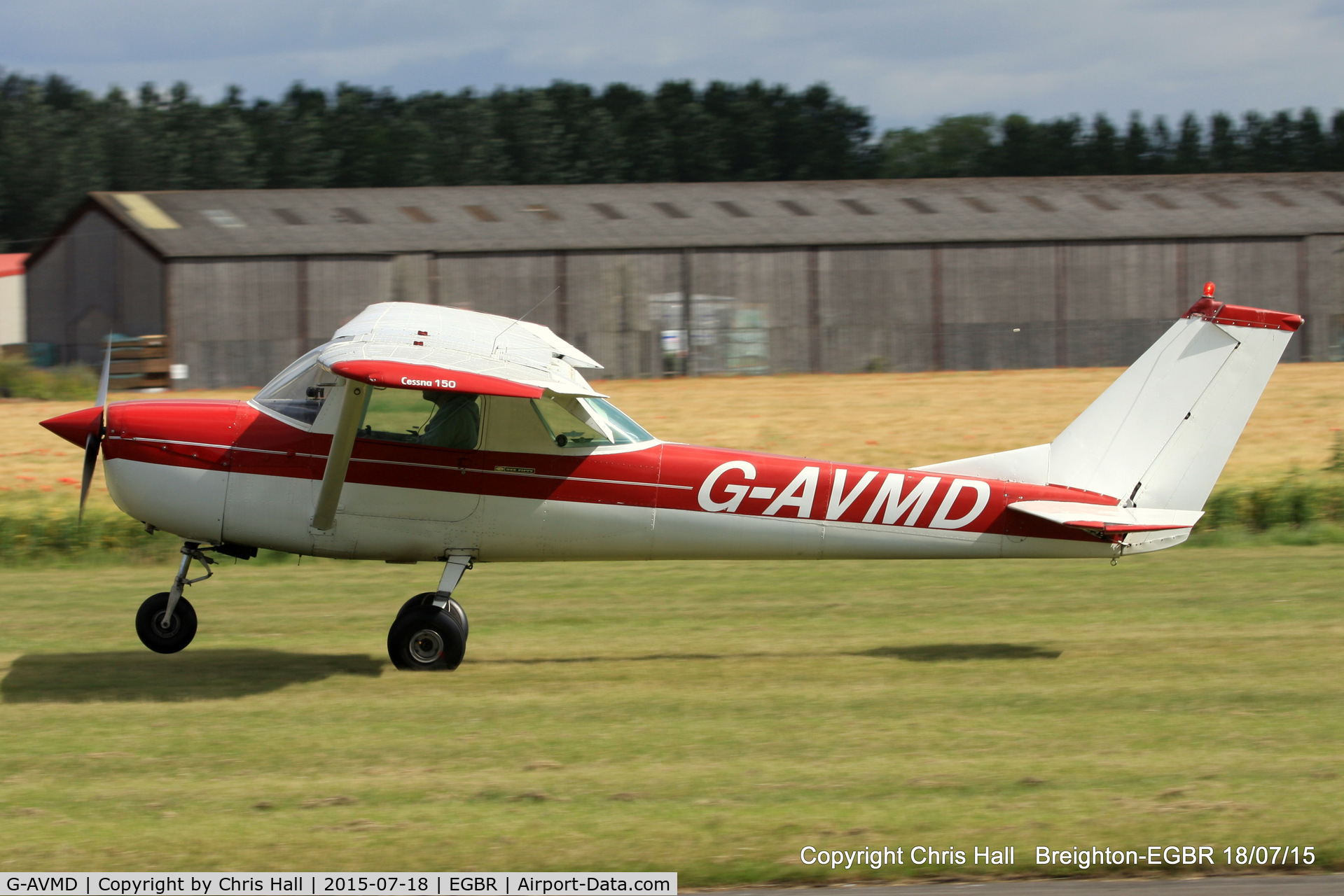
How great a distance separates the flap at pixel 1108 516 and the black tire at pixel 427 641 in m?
3.94

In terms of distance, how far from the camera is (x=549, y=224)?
42.0 m

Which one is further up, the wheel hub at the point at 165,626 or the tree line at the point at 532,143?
the tree line at the point at 532,143

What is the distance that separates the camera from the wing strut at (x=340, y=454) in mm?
7953

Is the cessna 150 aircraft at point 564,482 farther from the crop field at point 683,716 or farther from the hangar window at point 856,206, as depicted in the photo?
the hangar window at point 856,206

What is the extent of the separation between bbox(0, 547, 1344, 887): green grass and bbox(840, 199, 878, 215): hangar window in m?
33.0

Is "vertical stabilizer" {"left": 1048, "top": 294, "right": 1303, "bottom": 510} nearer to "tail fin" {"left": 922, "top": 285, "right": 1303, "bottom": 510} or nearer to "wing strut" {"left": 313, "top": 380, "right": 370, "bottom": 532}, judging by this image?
"tail fin" {"left": 922, "top": 285, "right": 1303, "bottom": 510}

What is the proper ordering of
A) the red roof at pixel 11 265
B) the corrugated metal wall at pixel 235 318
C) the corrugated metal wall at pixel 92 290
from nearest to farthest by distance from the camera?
the corrugated metal wall at pixel 235 318, the corrugated metal wall at pixel 92 290, the red roof at pixel 11 265

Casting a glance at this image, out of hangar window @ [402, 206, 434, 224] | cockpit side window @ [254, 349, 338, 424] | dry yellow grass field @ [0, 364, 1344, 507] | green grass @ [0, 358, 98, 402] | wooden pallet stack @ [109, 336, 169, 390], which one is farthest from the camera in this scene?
hangar window @ [402, 206, 434, 224]

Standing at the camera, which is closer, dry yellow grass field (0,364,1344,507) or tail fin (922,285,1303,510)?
tail fin (922,285,1303,510)

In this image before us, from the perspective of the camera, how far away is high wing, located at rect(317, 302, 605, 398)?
7.45 metres

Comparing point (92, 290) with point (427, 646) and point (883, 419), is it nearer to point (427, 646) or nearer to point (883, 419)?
point (883, 419)

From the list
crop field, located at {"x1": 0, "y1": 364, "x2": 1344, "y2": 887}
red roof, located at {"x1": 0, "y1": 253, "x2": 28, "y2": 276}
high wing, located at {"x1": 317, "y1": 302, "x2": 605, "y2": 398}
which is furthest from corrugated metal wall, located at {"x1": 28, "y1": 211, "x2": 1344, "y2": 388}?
high wing, located at {"x1": 317, "y1": 302, "x2": 605, "y2": 398}

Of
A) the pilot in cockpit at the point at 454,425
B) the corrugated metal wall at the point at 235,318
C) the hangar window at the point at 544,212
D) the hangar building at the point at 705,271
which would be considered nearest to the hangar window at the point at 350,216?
the hangar building at the point at 705,271

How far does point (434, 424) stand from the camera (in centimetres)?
856
